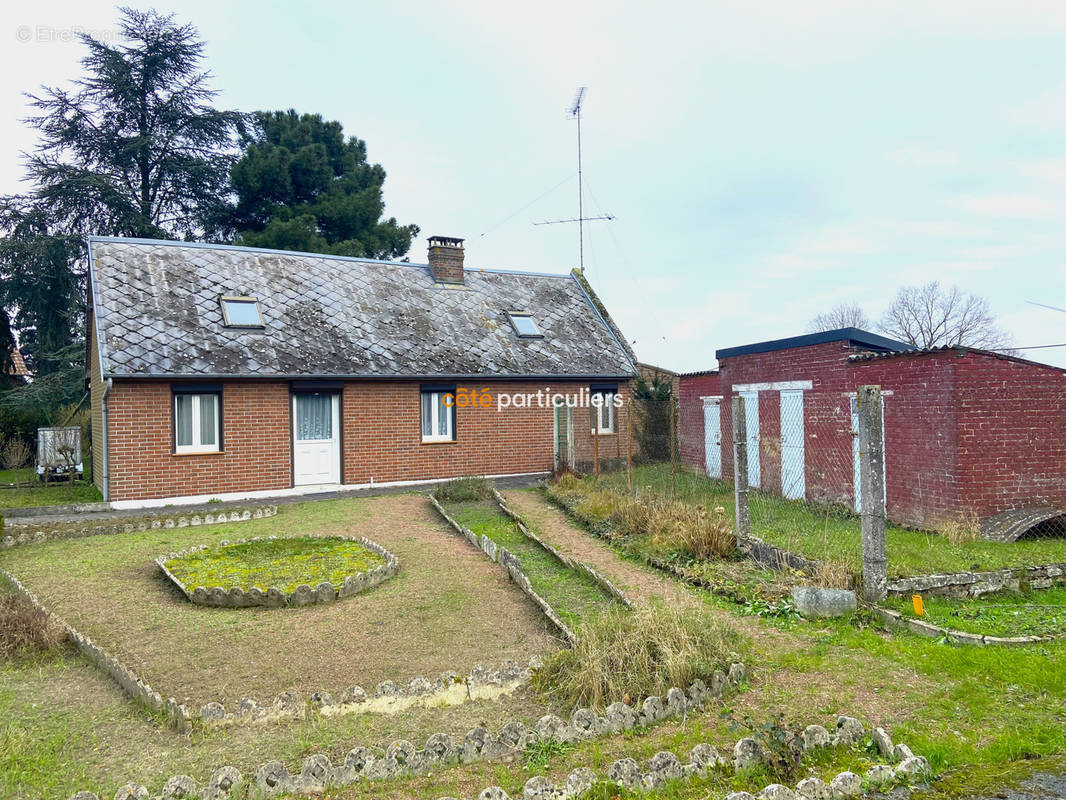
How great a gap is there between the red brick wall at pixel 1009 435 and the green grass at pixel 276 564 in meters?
8.98

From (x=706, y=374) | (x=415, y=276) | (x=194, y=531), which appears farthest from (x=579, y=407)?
(x=194, y=531)

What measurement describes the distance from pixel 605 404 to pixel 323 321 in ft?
26.3

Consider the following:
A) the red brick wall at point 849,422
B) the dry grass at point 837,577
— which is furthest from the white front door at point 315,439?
the dry grass at point 837,577

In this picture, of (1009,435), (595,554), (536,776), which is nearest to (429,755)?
(536,776)

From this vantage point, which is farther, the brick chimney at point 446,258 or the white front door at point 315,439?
the brick chimney at point 446,258

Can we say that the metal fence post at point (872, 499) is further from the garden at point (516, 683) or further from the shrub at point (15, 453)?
the shrub at point (15, 453)

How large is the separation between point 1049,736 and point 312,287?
17549mm

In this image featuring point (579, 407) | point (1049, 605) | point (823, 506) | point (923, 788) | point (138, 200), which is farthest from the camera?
point (138, 200)

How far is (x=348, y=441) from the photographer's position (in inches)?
669

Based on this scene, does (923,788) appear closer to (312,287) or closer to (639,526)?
(639,526)

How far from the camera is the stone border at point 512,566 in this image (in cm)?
718

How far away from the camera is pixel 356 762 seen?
4.34 metres

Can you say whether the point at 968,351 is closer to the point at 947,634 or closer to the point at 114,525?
the point at 947,634

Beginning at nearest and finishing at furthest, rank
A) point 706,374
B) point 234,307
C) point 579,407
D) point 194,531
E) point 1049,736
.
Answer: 1. point 1049,736
2. point 194,531
3. point 234,307
4. point 706,374
5. point 579,407
